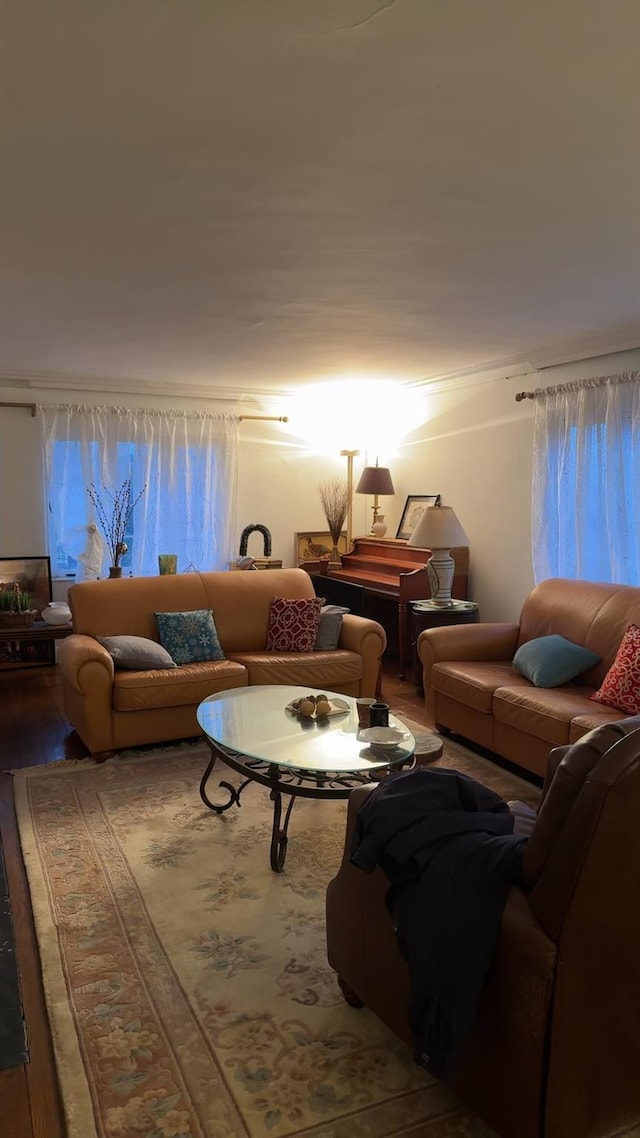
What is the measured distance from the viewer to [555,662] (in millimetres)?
3768

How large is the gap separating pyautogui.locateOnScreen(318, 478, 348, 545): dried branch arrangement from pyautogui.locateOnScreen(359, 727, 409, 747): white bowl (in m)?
4.06

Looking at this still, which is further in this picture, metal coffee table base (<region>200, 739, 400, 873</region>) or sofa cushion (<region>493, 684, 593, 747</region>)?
sofa cushion (<region>493, 684, 593, 747</region>)

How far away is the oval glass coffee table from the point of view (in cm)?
261

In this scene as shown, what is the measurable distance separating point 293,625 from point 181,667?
A: 80 centimetres

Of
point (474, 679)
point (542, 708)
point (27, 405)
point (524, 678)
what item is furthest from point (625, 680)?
point (27, 405)

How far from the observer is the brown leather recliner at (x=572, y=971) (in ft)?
4.50

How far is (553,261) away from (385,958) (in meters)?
2.59

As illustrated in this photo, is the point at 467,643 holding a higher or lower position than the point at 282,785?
higher

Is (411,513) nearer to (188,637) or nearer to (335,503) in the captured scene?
(335,503)

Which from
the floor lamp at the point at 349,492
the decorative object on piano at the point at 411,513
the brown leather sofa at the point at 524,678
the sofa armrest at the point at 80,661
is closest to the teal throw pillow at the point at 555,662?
the brown leather sofa at the point at 524,678

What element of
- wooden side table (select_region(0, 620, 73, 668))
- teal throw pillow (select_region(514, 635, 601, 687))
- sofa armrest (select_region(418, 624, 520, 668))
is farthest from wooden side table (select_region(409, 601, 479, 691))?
wooden side table (select_region(0, 620, 73, 668))

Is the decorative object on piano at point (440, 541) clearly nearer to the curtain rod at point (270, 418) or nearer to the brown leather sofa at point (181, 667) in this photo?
the brown leather sofa at point (181, 667)

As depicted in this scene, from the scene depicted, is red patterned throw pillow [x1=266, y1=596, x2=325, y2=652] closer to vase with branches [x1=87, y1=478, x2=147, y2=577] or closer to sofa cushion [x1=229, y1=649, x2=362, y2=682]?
sofa cushion [x1=229, y1=649, x2=362, y2=682]

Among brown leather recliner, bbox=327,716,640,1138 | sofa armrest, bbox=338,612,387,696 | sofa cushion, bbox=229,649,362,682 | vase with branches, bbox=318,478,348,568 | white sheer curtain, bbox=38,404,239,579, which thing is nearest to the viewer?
brown leather recliner, bbox=327,716,640,1138
